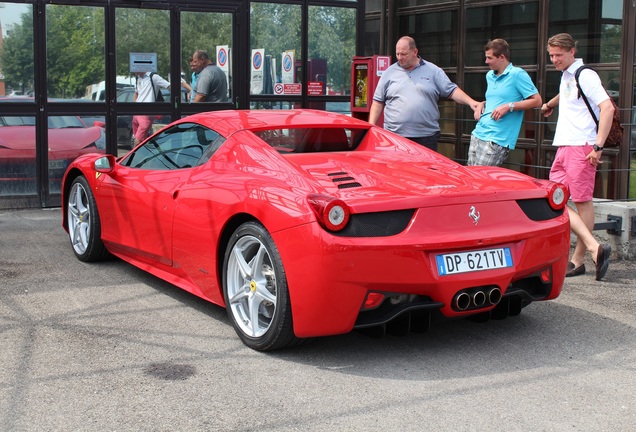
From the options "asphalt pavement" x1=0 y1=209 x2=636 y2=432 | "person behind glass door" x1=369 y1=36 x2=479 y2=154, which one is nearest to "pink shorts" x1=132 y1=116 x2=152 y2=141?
"person behind glass door" x1=369 y1=36 x2=479 y2=154

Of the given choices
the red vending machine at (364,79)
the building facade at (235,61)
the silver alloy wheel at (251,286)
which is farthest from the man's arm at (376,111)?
the silver alloy wheel at (251,286)

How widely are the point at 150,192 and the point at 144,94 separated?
5.22 m

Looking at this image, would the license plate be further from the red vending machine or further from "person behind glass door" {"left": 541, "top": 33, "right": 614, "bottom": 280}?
the red vending machine

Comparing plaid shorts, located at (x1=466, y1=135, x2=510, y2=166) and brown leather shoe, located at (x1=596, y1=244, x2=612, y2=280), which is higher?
plaid shorts, located at (x1=466, y1=135, x2=510, y2=166)

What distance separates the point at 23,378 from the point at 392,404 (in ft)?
6.01

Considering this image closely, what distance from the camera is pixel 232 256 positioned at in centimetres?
540

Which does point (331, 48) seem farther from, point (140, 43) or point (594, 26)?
point (594, 26)

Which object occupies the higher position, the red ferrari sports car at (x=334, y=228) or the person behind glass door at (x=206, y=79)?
the person behind glass door at (x=206, y=79)

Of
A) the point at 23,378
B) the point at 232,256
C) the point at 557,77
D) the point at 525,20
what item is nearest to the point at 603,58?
the point at 557,77

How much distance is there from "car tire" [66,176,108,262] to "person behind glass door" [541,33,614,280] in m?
3.74

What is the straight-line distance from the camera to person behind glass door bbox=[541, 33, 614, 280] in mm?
7387

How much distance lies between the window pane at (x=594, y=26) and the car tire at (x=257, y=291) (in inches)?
241

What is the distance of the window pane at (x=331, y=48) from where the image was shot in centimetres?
1245

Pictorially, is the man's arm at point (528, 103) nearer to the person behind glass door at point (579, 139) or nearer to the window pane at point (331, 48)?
the person behind glass door at point (579, 139)
